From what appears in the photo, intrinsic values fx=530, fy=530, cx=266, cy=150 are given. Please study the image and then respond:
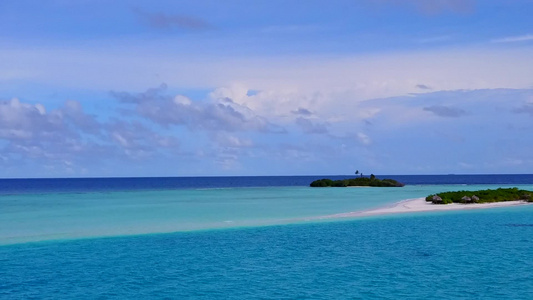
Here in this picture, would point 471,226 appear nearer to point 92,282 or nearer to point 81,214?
point 92,282

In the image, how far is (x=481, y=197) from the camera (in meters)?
64.2

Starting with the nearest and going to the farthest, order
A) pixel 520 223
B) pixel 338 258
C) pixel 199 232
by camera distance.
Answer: pixel 338 258 → pixel 199 232 → pixel 520 223

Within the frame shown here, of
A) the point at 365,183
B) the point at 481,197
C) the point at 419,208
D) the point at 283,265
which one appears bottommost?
the point at 283,265

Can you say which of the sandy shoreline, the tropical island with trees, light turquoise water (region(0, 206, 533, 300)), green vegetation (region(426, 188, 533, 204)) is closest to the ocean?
light turquoise water (region(0, 206, 533, 300))

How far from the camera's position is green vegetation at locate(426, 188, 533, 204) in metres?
61.6

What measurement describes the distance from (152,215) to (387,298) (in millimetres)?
37250

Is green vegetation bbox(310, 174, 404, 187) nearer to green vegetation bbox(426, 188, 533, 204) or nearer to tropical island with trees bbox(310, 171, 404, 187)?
tropical island with trees bbox(310, 171, 404, 187)

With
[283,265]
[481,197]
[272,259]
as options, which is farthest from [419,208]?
[283,265]

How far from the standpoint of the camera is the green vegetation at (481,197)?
61562mm

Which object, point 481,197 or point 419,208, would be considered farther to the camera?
point 481,197

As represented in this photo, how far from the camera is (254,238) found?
35344mm

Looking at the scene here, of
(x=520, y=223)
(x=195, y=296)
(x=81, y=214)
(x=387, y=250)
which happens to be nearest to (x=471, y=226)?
(x=520, y=223)

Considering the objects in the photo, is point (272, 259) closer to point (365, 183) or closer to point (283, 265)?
point (283, 265)

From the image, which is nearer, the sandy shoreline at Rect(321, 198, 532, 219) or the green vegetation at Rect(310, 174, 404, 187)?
the sandy shoreline at Rect(321, 198, 532, 219)
